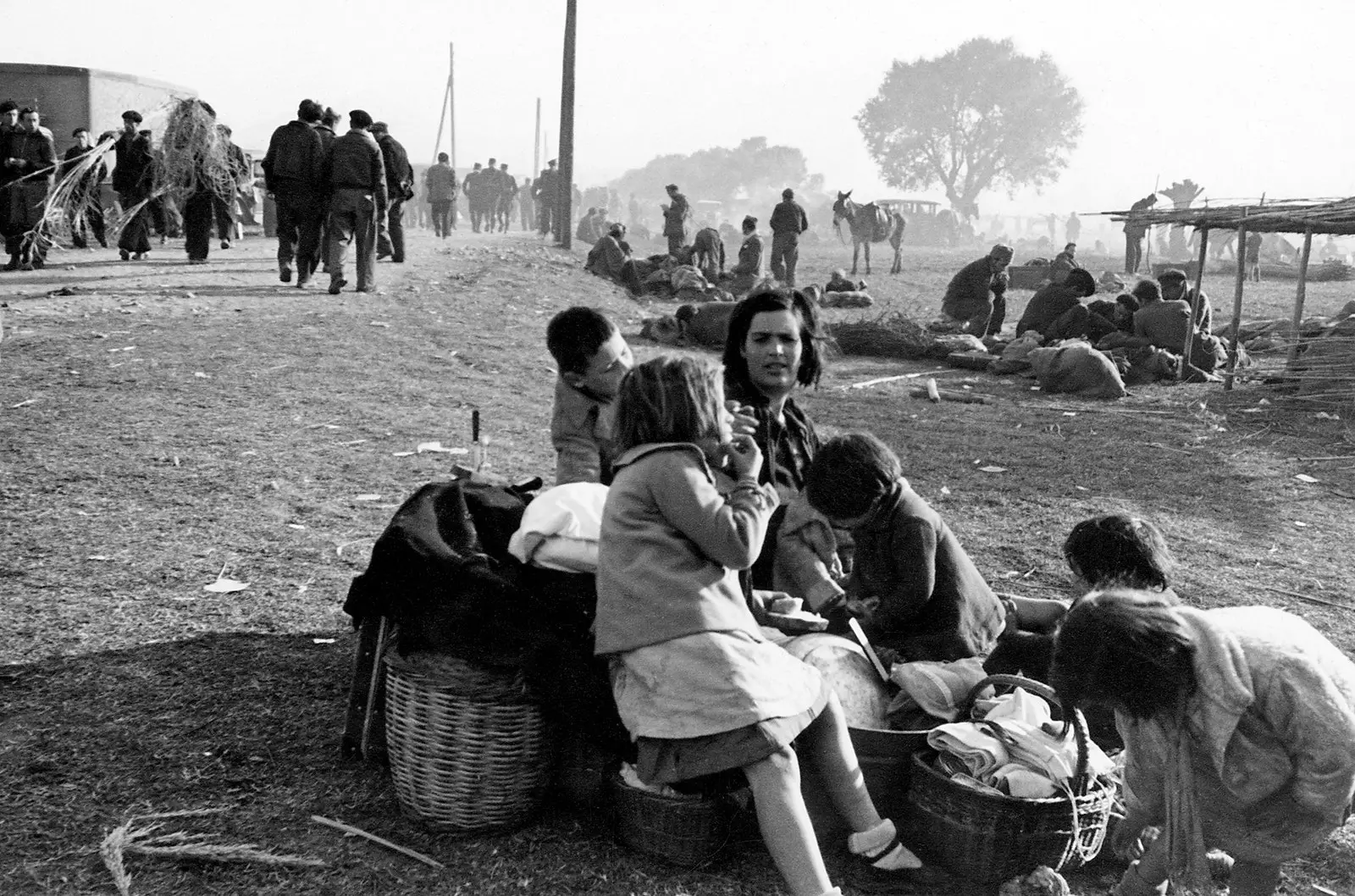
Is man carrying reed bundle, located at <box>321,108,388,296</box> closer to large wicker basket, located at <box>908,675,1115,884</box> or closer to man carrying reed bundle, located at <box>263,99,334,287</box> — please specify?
man carrying reed bundle, located at <box>263,99,334,287</box>

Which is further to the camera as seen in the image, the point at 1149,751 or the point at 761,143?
the point at 761,143

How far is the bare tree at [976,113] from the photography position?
75812 millimetres

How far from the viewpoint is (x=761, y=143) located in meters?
106

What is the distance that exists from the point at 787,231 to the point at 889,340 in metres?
6.73

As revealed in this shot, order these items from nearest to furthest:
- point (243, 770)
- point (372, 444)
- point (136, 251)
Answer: point (243, 770) → point (372, 444) → point (136, 251)

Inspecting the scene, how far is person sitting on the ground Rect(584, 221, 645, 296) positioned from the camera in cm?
1922

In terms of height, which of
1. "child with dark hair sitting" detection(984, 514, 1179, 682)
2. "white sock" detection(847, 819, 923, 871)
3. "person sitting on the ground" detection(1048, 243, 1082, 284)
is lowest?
"white sock" detection(847, 819, 923, 871)

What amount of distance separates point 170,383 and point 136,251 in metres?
7.52

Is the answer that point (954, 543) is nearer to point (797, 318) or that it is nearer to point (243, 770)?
point (797, 318)

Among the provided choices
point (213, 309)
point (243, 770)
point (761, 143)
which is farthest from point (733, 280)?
point (761, 143)

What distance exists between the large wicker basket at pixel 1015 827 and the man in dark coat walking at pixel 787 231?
58.6 feet

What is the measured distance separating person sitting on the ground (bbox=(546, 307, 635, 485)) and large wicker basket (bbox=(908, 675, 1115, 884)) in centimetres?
162

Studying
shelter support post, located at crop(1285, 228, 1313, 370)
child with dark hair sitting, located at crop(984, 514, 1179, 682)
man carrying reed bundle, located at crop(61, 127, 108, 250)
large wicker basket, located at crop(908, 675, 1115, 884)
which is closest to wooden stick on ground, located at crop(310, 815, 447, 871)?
large wicker basket, located at crop(908, 675, 1115, 884)

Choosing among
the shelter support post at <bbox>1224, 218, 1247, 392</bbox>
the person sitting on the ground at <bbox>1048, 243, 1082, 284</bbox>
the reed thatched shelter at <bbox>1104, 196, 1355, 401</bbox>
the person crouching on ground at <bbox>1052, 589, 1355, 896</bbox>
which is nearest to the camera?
the person crouching on ground at <bbox>1052, 589, 1355, 896</bbox>
